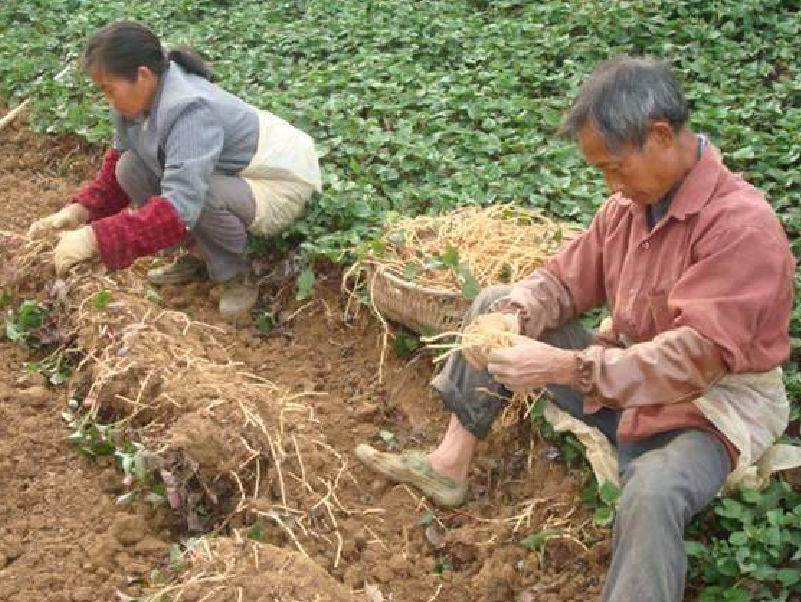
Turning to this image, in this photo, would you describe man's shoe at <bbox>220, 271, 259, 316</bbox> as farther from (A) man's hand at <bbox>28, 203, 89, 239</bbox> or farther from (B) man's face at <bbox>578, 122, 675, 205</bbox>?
(B) man's face at <bbox>578, 122, 675, 205</bbox>

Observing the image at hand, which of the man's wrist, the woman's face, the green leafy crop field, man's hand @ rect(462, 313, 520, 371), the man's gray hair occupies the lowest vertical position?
the green leafy crop field

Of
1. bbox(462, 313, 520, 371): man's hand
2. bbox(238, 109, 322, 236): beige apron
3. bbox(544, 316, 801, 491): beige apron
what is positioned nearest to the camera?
bbox(544, 316, 801, 491): beige apron

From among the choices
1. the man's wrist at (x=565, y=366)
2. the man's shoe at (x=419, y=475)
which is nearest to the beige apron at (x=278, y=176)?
the man's shoe at (x=419, y=475)

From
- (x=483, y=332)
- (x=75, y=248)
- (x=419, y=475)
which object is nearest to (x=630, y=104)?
(x=483, y=332)

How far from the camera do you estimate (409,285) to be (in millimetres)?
3756

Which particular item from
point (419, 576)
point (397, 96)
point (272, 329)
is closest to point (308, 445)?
point (419, 576)

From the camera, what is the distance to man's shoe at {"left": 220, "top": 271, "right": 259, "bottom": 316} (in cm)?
446

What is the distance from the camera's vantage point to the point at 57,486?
335 centimetres

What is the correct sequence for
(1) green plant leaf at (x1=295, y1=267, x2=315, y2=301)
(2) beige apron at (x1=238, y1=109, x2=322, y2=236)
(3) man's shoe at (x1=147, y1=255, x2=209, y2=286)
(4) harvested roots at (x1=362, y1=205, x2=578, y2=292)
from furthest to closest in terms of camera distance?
(3) man's shoe at (x1=147, y1=255, x2=209, y2=286) → (2) beige apron at (x1=238, y1=109, x2=322, y2=236) → (1) green plant leaf at (x1=295, y1=267, x2=315, y2=301) → (4) harvested roots at (x1=362, y1=205, x2=578, y2=292)

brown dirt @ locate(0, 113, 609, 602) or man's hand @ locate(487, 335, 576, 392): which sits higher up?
man's hand @ locate(487, 335, 576, 392)

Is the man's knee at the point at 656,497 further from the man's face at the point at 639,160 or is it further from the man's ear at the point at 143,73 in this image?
the man's ear at the point at 143,73

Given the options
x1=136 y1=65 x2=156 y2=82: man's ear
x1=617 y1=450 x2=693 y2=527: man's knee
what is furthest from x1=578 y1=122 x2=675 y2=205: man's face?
x1=136 y1=65 x2=156 y2=82: man's ear

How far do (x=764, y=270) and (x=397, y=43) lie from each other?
4.27 meters

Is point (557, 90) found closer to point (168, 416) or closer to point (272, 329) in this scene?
point (272, 329)
